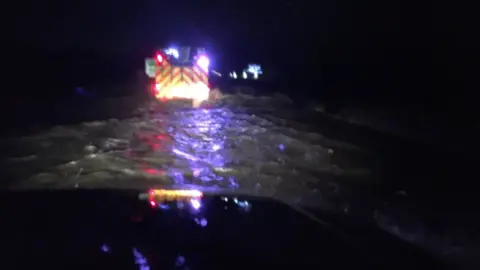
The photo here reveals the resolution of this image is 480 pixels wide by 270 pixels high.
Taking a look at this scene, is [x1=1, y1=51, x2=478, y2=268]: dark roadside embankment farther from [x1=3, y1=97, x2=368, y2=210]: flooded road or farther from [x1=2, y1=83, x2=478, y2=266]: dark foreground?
[x1=3, y1=97, x2=368, y2=210]: flooded road

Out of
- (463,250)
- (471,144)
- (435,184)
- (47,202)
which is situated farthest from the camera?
(471,144)

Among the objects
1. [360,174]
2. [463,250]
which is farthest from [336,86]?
[463,250]

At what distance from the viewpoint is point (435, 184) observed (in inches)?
494

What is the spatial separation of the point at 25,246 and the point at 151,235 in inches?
23.2

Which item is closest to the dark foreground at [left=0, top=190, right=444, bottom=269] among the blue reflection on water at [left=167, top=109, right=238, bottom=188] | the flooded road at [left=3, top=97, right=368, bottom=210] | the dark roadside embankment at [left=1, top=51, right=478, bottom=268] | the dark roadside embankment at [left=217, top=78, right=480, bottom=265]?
the dark roadside embankment at [left=217, top=78, right=480, bottom=265]

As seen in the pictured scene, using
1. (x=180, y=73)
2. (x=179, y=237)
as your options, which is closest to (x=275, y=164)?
(x=179, y=237)

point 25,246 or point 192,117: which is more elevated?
point 25,246

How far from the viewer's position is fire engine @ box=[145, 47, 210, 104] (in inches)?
1062

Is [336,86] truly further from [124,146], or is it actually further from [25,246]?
[25,246]

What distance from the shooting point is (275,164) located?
14.7 m

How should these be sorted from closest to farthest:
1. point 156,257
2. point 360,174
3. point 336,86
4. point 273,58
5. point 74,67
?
1. point 156,257
2. point 360,174
3. point 336,86
4. point 74,67
5. point 273,58

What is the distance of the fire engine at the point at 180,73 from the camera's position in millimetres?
26984

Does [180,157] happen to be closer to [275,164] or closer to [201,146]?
[201,146]

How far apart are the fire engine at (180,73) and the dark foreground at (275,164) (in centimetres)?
430
